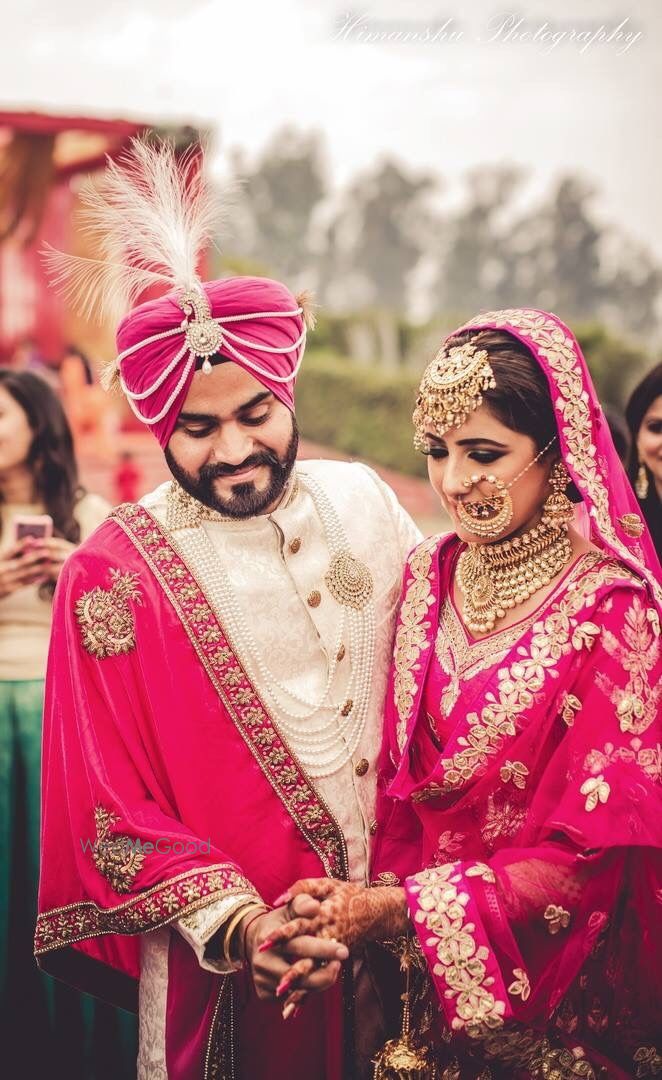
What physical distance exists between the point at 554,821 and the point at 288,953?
0.58m

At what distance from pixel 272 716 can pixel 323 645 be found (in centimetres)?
21

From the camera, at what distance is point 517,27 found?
14.2ft

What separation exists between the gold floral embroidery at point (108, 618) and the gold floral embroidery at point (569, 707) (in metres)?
0.95

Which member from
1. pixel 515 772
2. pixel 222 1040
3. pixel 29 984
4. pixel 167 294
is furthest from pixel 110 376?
pixel 29 984

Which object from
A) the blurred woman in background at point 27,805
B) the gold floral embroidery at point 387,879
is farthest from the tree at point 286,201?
the gold floral embroidery at point 387,879

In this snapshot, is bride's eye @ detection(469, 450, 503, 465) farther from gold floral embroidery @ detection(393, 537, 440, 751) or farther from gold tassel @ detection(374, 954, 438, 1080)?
gold tassel @ detection(374, 954, 438, 1080)

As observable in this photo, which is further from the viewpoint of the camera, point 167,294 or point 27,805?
point 27,805

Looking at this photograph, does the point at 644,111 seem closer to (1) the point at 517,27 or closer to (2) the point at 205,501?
(1) the point at 517,27

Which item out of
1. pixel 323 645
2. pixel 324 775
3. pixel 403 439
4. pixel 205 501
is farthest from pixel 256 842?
pixel 403 439

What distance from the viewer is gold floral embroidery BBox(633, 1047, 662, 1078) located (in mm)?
2205

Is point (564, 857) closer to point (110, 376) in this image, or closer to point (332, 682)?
point (332, 682)

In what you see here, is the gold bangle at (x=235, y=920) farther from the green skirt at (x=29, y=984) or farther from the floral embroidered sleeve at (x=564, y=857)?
the green skirt at (x=29, y=984)

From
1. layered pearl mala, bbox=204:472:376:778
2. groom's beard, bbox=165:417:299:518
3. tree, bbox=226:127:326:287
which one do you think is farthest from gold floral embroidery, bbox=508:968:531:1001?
tree, bbox=226:127:326:287

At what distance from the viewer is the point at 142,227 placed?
8.25 feet
